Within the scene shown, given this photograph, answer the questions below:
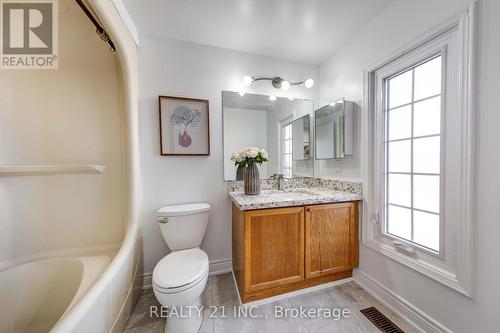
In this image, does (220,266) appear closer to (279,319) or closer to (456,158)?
(279,319)

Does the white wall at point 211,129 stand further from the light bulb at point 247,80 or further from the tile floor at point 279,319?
the tile floor at point 279,319

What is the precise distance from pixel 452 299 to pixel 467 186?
2.20ft

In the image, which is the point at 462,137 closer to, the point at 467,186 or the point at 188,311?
the point at 467,186

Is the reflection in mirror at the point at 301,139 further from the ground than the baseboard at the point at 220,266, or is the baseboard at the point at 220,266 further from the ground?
the reflection in mirror at the point at 301,139

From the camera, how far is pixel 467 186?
0.98m

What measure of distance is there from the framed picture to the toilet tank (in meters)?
0.54

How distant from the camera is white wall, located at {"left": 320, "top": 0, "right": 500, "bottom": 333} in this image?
0.90 metres

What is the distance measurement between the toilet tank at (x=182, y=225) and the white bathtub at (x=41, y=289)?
44 cm

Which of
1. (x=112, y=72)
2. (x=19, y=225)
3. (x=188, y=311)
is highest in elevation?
(x=112, y=72)

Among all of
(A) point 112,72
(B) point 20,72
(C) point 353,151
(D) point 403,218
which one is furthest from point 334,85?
(B) point 20,72

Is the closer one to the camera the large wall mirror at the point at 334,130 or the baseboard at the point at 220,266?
the large wall mirror at the point at 334,130

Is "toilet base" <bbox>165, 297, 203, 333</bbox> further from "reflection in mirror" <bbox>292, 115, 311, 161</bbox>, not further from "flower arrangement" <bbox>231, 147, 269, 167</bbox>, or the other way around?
"reflection in mirror" <bbox>292, 115, 311, 161</bbox>

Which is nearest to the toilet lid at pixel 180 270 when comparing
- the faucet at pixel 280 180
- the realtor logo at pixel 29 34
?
the faucet at pixel 280 180

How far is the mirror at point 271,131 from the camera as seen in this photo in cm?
191
